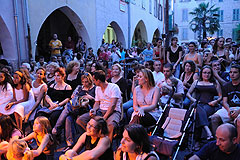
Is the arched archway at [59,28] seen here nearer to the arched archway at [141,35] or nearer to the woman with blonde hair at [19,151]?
the arched archway at [141,35]

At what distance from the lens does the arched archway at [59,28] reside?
1211 cm

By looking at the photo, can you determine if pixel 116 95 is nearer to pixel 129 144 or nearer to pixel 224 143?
pixel 129 144

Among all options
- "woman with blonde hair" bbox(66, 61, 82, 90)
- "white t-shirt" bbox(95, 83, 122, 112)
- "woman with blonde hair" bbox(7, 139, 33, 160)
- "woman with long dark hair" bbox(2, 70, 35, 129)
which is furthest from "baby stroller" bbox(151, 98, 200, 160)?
"woman with long dark hair" bbox(2, 70, 35, 129)

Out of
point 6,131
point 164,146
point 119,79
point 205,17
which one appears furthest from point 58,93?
point 205,17

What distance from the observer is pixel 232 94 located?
12.7 ft

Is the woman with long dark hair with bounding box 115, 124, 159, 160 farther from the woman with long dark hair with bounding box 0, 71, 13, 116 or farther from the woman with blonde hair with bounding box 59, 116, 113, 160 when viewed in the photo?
the woman with long dark hair with bounding box 0, 71, 13, 116

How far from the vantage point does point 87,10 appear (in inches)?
501

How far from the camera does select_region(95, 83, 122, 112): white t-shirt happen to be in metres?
4.04

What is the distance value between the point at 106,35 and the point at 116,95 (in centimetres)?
1828

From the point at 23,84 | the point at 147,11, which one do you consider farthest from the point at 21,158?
the point at 147,11

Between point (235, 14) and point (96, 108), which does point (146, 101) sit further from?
point (235, 14)

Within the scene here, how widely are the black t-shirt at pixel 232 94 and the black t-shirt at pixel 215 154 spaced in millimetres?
1615

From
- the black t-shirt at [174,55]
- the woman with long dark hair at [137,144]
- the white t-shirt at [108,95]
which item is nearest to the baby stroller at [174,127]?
the woman with long dark hair at [137,144]

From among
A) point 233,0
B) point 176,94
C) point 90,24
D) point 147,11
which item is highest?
point 233,0
